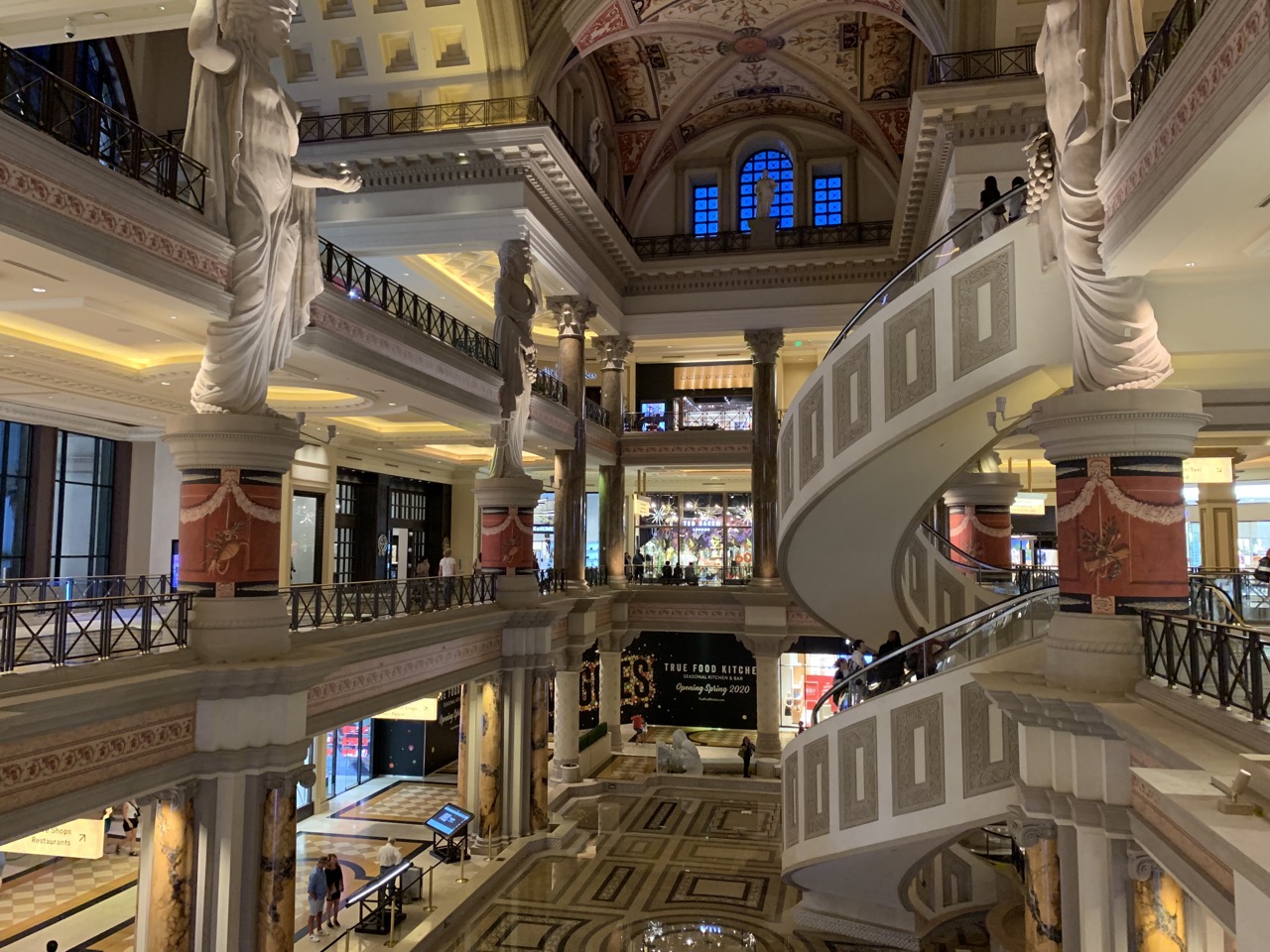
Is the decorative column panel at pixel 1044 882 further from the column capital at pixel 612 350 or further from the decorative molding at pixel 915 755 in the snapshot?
the column capital at pixel 612 350

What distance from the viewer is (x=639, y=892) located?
11.0 meters

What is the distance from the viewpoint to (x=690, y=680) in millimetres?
20234

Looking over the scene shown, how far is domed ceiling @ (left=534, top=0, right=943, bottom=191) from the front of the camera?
15430 millimetres

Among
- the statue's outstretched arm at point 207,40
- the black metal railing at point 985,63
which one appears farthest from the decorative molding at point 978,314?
the statue's outstretched arm at point 207,40

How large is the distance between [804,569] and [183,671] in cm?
640

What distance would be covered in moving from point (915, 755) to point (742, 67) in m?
14.2

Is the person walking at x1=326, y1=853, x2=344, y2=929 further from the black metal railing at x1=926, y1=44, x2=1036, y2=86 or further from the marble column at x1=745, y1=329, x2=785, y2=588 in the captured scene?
the black metal railing at x1=926, y1=44, x2=1036, y2=86

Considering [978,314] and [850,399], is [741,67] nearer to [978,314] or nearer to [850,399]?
[850,399]

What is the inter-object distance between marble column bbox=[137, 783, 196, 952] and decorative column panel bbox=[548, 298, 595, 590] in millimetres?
9396

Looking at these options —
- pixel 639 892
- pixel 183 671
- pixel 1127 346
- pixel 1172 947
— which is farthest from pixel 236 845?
pixel 1127 346

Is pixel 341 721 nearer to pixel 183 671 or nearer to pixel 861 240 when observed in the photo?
pixel 183 671

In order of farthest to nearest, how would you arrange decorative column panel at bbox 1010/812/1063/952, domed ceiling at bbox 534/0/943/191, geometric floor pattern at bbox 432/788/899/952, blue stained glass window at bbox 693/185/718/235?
blue stained glass window at bbox 693/185/718/235, domed ceiling at bbox 534/0/943/191, geometric floor pattern at bbox 432/788/899/952, decorative column panel at bbox 1010/812/1063/952

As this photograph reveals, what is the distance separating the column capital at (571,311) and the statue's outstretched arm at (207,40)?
9262 mm

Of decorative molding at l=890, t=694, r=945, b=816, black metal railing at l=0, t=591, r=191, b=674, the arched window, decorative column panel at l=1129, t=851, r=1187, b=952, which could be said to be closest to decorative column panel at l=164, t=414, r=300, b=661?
black metal railing at l=0, t=591, r=191, b=674
